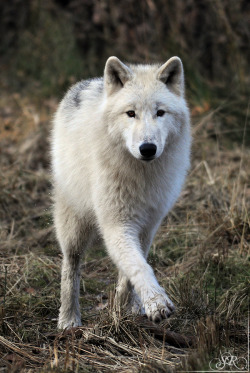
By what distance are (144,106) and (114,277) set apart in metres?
2.04

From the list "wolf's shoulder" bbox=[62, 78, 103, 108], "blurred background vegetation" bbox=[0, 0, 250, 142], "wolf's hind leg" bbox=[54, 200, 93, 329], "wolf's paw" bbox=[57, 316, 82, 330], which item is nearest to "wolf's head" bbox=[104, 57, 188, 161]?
"wolf's shoulder" bbox=[62, 78, 103, 108]

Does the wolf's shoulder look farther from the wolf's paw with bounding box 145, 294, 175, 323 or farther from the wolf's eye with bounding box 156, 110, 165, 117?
the wolf's paw with bounding box 145, 294, 175, 323

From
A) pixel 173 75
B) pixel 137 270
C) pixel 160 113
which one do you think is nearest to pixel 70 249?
pixel 137 270

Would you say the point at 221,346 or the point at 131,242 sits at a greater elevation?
the point at 131,242

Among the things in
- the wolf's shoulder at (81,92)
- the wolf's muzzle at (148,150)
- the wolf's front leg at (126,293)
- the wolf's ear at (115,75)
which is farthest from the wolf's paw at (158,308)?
the wolf's shoulder at (81,92)

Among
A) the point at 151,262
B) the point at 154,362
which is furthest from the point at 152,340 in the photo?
the point at 151,262

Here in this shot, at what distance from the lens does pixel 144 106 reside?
3801 mm

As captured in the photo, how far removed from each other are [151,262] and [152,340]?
5.95ft

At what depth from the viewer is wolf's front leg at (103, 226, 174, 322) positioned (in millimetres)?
3283

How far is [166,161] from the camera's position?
161 inches

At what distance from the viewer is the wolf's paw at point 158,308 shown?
3.25m

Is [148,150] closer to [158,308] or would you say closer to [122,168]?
[122,168]

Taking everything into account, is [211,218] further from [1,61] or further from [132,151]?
[1,61]

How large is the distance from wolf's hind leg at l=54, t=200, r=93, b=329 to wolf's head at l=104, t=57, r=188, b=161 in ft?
3.14
